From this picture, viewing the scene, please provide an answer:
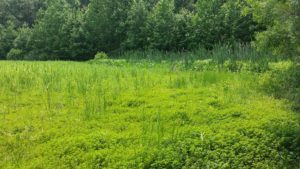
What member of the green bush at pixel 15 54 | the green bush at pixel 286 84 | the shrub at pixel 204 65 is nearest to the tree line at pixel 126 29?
the green bush at pixel 15 54

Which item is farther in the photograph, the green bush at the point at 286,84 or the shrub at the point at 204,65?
the shrub at the point at 204,65

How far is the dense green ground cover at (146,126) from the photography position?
5.49 meters

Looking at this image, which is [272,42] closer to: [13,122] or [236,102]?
[236,102]

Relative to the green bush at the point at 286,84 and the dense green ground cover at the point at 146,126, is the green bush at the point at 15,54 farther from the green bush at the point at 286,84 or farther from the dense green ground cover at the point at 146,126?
the green bush at the point at 286,84

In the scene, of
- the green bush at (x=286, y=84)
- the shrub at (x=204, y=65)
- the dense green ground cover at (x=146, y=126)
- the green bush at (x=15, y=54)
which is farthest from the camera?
the green bush at (x=15, y=54)

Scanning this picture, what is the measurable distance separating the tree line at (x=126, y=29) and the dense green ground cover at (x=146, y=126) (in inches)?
382

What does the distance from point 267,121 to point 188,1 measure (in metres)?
27.1

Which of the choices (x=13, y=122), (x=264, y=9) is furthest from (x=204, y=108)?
(x=13, y=122)

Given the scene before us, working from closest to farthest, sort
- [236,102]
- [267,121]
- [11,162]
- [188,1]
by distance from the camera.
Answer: [11,162] < [267,121] < [236,102] < [188,1]

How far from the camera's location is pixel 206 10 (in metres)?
22.4

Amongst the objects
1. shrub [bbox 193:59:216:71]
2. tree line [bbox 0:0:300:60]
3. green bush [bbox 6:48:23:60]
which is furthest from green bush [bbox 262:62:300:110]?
green bush [bbox 6:48:23:60]

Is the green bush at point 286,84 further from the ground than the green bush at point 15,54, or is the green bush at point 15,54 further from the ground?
the green bush at point 15,54

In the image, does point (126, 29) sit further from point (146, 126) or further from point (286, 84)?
point (146, 126)

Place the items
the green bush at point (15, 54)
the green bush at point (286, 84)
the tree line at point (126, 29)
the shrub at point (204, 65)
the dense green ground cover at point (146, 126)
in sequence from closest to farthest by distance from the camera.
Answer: the dense green ground cover at point (146, 126), the green bush at point (286, 84), the shrub at point (204, 65), the tree line at point (126, 29), the green bush at point (15, 54)
